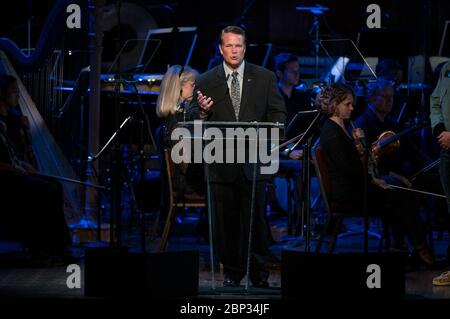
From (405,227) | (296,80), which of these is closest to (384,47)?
(296,80)

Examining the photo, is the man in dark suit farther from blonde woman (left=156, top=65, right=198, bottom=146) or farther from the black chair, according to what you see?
blonde woman (left=156, top=65, right=198, bottom=146)

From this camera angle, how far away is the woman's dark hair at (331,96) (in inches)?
263

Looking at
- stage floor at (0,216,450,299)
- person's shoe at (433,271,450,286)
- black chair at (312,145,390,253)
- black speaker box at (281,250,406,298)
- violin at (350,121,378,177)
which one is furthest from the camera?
violin at (350,121,378,177)

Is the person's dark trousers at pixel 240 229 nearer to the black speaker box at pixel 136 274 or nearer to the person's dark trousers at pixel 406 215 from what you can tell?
the black speaker box at pixel 136 274

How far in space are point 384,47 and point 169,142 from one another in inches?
130

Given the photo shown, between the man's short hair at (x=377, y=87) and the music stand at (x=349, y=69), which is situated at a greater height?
the music stand at (x=349, y=69)

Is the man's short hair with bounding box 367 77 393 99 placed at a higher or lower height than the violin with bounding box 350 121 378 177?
higher

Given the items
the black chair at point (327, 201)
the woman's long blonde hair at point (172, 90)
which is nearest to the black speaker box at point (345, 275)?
the black chair at point (327, 201)

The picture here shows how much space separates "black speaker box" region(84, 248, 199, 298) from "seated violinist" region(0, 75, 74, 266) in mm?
1792

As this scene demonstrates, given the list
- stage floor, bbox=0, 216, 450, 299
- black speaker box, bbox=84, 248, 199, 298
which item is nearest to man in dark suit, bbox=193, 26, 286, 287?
stage floor, bbox=0, 216, 450, 299

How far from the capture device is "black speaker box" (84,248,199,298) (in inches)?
212

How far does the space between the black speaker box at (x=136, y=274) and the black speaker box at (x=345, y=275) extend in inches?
25.3

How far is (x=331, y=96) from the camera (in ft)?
22.0

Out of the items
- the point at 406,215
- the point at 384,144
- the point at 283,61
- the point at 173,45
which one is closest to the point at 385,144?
the point at 384,144
